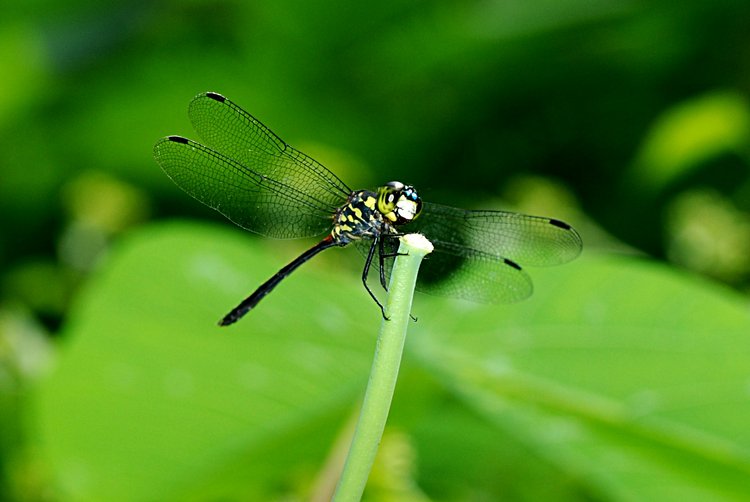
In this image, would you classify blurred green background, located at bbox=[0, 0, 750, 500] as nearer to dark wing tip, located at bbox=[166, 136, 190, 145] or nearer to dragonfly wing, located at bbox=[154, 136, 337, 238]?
dragonfly wing, located at bbox=[154, 136, 337, 238]

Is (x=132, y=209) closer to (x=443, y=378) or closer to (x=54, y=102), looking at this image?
(x=54, y=102)

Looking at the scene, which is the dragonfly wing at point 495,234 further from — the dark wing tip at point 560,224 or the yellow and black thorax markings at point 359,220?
the yellow and black thorax markings at point 359,220

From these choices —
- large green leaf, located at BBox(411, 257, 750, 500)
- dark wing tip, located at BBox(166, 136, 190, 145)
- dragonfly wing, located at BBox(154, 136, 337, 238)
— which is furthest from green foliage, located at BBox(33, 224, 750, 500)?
dark wing tip, located at BBox(166, 136, 190, 145)

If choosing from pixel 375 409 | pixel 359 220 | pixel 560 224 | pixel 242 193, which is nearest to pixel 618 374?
pixel 560 224

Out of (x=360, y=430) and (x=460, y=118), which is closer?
(x=360, y=430)

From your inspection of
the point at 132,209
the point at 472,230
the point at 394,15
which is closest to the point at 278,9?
the point at 394,15
